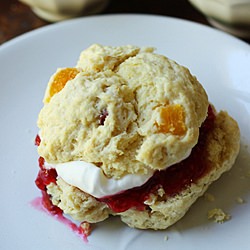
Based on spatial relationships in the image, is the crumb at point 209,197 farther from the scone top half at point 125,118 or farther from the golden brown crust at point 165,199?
the scone top half at point 125,118

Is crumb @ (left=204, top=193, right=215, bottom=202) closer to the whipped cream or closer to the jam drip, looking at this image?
the jam drip

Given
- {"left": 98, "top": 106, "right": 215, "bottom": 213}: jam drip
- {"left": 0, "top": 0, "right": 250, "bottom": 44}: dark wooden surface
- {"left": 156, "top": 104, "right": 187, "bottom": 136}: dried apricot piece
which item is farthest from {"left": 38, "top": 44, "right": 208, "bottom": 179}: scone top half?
{"left": 0, "top": 0, "right": 250, "bottom": 44}: dark wooden surface

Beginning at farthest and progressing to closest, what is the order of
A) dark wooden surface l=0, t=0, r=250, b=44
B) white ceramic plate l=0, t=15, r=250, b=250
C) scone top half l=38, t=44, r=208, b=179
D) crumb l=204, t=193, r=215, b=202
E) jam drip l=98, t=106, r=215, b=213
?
1. dark wooden surface l=0, t=0, r=250, b=44
2. crumb l=204, t=193, r=215, b=202
3. white ceramic plate l=0, t=15, r=250, b=250
4. jam drip l=98, t=106, r=215, b=213
5. scone top half l=38, t=44, r=208, b=179

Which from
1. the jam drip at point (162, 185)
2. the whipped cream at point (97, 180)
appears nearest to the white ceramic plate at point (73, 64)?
Answer: the jam drip at point (162, 185)

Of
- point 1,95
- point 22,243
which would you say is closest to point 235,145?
point 22,243

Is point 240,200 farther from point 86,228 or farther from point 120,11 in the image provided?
point 120,11

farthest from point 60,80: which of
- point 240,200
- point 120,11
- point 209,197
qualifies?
point 120,11
